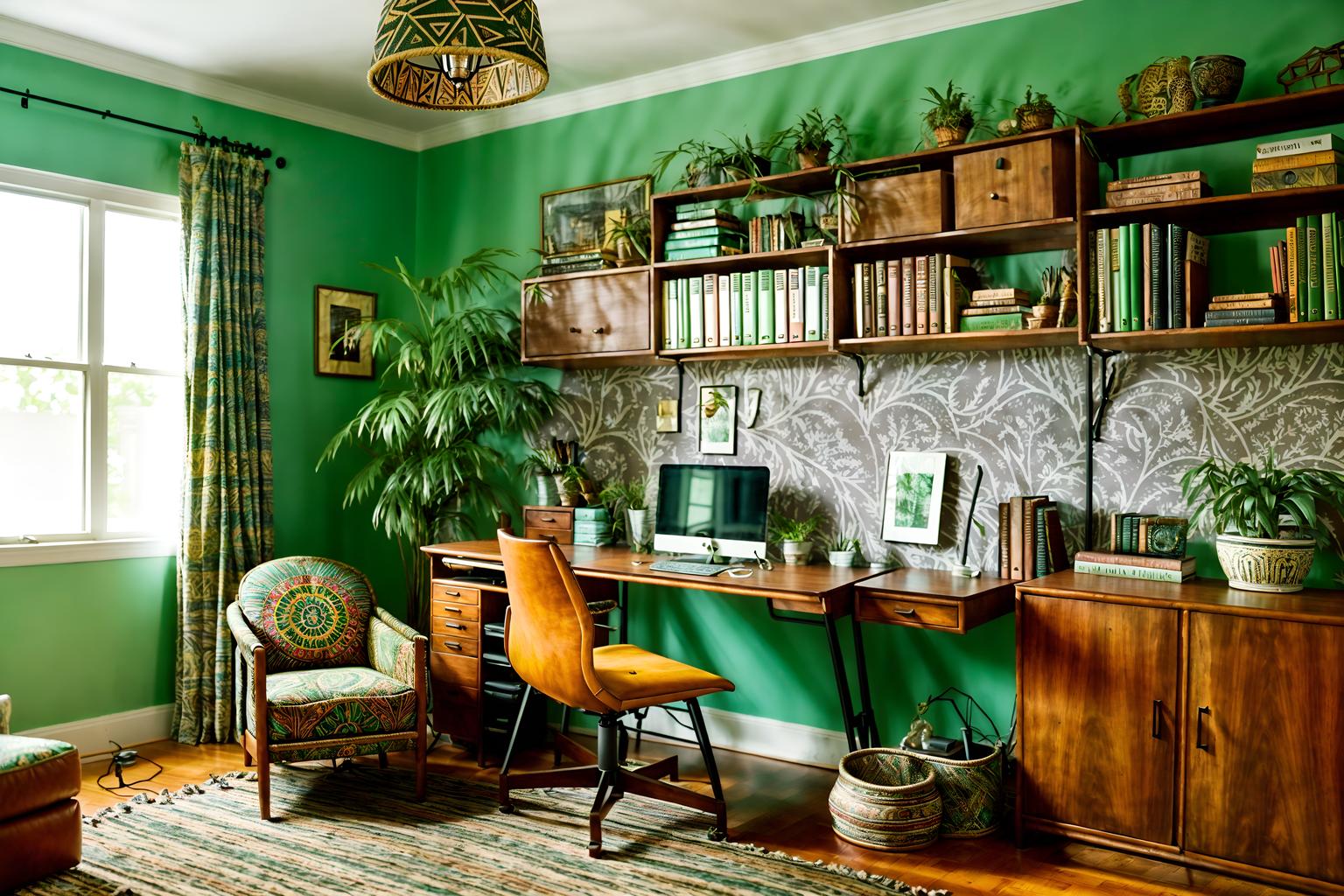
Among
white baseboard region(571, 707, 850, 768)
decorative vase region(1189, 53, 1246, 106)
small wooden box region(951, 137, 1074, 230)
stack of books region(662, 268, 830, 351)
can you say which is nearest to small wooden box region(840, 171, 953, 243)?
small wooden box region(951, 137, 1074, 230)

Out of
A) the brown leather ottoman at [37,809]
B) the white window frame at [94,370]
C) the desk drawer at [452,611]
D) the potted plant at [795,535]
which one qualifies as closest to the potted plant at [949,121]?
the potted plant at [795,535]

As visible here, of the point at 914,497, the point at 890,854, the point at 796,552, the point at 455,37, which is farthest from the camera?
the point at 796,552

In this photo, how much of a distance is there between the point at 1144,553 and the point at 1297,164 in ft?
3.81

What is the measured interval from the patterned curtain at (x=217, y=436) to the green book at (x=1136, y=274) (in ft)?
11.1

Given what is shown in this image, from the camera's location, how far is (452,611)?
4.10m

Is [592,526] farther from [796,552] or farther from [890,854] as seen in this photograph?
[890,854]

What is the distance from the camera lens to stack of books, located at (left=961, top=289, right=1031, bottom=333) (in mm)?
3254

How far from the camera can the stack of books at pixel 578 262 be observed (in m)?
4.23

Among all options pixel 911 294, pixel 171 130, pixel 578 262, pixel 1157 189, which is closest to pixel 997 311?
pixel 911 294

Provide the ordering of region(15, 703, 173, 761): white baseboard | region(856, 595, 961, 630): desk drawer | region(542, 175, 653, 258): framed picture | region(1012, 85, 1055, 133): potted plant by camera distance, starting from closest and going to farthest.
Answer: region(856, 595, 961, 630): desk drawer, region(1012, 85, 1055, 133): potted plant, region(15, 703, 173, 761): white baseboard, region(542, 175, 653, 258): framed picture

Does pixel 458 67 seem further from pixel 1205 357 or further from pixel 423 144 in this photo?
pixel 423 144

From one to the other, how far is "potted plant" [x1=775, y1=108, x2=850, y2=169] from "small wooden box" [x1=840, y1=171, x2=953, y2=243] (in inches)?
9.4

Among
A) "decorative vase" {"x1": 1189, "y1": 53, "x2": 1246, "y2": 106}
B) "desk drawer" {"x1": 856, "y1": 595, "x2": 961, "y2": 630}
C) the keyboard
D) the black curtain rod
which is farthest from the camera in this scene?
the black curtain rod

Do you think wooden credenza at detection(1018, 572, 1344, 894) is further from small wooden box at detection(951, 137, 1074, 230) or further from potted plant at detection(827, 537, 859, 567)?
small wooden box at detection(951, 137, 1074, 230)
